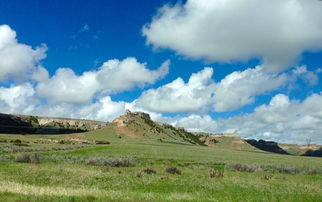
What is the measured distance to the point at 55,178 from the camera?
20.1 m

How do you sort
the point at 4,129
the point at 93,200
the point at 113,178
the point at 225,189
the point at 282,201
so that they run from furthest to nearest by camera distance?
the point at 4,129 < the point at 113,178 < the point at 225,189 < the point at 282,201 < the point at 93,200

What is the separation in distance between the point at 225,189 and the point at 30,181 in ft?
38.7

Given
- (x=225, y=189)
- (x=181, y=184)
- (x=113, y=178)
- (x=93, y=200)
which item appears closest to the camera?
(x=93, y=200)

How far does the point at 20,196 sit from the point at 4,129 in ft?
665

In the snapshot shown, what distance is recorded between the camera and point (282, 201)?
1477 cm

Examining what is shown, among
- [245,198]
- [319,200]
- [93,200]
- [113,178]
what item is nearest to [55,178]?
[113,178]

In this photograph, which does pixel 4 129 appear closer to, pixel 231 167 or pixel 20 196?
pixel 231 167

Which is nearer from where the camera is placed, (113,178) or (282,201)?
(282,201)

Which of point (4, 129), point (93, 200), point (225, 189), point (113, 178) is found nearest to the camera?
point (93, 200)

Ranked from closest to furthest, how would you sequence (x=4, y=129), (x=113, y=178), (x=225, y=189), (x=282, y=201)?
(x=282, y=201) → (x=225, y=189) → (x=113, y=178) → (x=4, y=129)

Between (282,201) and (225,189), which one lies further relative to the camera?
(225,189)

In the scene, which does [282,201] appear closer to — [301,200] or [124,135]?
[301,200]

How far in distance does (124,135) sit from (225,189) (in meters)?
183

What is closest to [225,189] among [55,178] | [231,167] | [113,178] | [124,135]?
[113,178]
